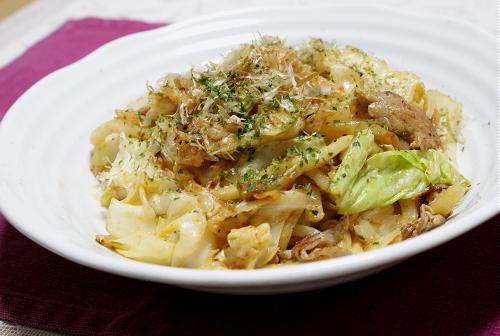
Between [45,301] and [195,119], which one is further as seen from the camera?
[195,119]

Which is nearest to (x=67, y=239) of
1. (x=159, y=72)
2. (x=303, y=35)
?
(x=159, y=72)

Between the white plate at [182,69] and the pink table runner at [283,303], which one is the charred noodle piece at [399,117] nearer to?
the white plate at [182,69]

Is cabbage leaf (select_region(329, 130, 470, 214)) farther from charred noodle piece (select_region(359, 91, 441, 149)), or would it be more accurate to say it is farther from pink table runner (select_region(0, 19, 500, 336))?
pink table runner (select_region(0, 19, 500, 336))

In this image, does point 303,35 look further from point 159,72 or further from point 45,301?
point 45,301

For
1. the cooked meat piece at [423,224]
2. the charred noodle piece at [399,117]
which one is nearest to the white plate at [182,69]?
the cooked meat piece at [423,224]

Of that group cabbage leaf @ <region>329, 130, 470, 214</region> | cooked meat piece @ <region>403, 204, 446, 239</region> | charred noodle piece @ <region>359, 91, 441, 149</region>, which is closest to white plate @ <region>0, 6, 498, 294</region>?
cooked meat piece @ <region>403, 204, 446, 239</region>

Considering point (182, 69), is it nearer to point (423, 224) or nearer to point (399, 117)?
point (399, 117)
